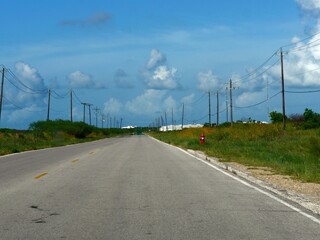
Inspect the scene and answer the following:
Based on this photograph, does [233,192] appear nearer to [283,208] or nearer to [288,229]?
[283,208]

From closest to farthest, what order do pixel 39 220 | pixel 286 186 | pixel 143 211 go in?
pixel 39 220, pixel 143 211, pixel 286 186

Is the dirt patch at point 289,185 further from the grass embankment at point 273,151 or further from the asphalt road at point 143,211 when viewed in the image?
the asphalt road at point 143,211

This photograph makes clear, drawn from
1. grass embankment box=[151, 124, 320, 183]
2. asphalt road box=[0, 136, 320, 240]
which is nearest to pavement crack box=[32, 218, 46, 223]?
asphalt road box=[0, 136, 320, 240]

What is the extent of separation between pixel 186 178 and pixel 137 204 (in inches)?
264

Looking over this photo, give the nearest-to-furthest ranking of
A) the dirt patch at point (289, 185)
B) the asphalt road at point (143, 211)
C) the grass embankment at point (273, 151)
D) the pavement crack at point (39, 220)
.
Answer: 1. the asphalt road at point (143, 211)
2. the pavement crack at point (39, 220)
3. the dirt patch at point (289, 185)
4. the grass embankment at point (273, 151)

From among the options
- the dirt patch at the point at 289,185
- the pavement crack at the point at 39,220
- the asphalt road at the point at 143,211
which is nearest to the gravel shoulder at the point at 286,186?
the dirt patch at the point at 289,185

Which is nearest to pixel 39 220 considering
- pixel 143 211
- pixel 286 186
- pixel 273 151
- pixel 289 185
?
pixel 143 211

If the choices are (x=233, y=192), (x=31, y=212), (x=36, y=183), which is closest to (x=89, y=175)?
(x=36, y=183)

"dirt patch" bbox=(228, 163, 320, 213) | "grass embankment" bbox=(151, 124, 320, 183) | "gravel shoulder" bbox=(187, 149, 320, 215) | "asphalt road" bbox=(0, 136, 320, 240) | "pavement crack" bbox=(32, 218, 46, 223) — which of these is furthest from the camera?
"grass embankment" bbox=(151, 124, 320, 183)

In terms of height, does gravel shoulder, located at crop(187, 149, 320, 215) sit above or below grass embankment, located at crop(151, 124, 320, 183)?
below

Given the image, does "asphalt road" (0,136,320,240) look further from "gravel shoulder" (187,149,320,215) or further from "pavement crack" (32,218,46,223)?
"gravel shoulder" (187,149,320,215)

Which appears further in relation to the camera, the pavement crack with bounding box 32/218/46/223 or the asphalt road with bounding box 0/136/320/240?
the pavement crack with bounding box 32/218/46/223

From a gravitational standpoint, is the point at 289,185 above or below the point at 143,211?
above

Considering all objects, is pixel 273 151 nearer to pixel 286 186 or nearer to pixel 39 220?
pixel 286 186
